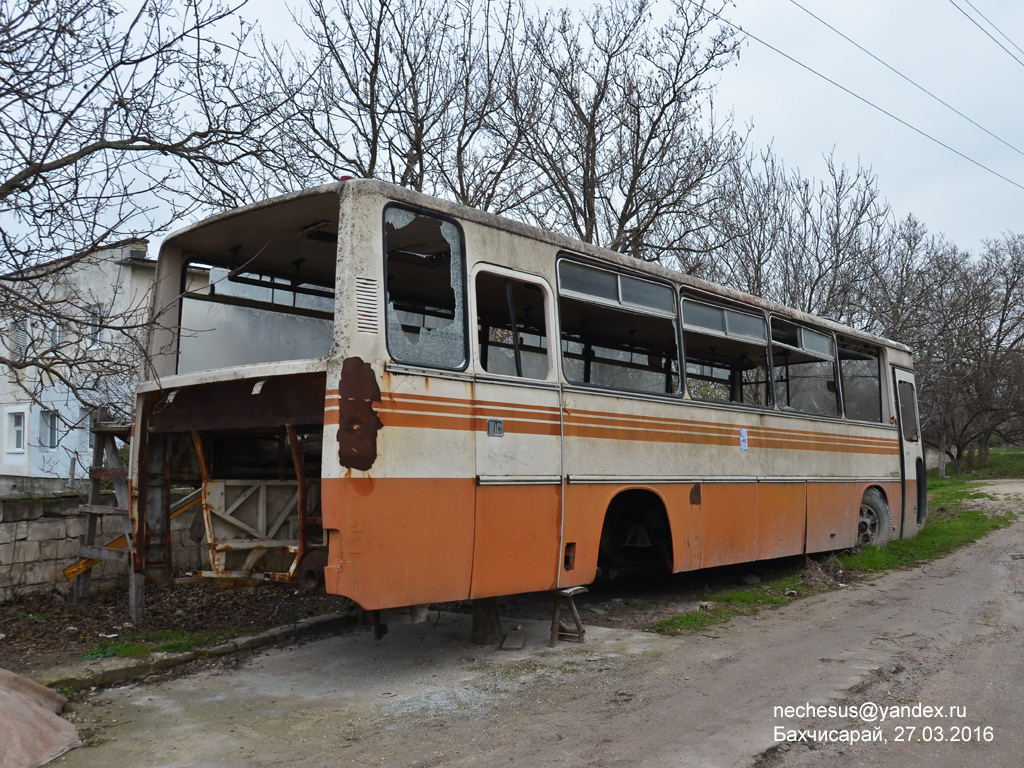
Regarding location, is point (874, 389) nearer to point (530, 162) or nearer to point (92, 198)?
point (530, 162)

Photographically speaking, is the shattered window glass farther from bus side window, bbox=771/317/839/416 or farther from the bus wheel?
the bus wheel

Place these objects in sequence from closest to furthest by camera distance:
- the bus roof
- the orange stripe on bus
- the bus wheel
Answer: the orange stripe on bus
the bus roof
the bus wheel

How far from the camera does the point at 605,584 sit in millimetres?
9727

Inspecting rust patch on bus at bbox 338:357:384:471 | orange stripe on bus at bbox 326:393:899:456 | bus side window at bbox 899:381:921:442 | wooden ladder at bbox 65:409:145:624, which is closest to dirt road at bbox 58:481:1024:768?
wooden ladder at bbox 65:409:145:624

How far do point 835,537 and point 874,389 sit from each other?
240 cm

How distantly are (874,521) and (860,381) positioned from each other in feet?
6.34

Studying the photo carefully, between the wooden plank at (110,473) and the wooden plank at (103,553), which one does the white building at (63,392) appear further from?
the wooden plank at (103,553)

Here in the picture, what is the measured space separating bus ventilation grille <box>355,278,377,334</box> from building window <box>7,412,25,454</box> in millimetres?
26149

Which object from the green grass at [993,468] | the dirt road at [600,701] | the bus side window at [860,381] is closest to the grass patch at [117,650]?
the dirt road at [600,701]

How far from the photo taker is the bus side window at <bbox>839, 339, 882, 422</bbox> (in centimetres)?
1107

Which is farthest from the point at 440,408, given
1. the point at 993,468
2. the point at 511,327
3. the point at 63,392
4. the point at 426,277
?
the point at 993,468

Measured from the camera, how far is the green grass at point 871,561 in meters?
7.96

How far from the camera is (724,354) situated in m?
9.44

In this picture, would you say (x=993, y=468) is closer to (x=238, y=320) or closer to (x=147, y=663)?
(x=238, y=320)
